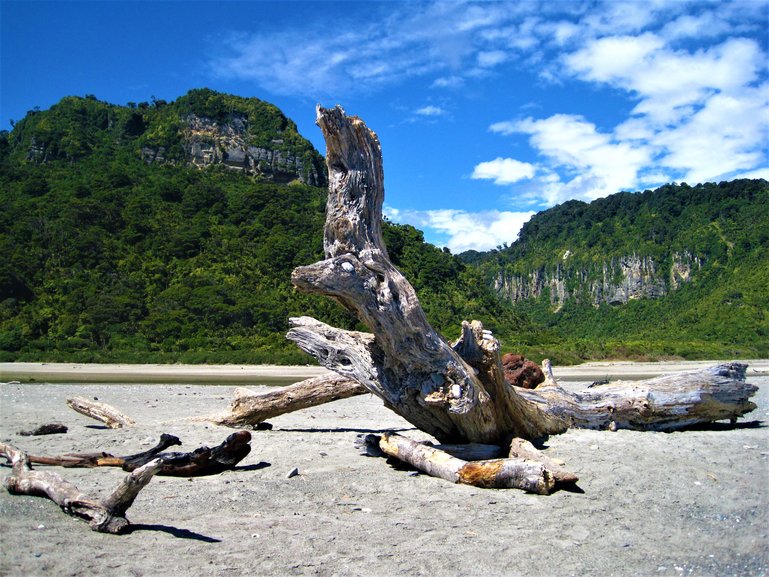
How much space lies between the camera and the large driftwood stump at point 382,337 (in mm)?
6543

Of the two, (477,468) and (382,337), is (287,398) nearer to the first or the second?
(382,337)

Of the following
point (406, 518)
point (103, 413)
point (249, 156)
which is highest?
point (249, 156)

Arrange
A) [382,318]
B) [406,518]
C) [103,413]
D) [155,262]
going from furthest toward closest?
[155,262], [103,413], [382,318], [406,518]

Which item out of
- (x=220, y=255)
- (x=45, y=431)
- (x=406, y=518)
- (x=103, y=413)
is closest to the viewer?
(x=406, y=518)

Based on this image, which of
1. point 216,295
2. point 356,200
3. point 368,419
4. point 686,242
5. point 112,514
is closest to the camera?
point 112,514

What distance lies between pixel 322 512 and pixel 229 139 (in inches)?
2778

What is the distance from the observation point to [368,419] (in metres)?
12.2

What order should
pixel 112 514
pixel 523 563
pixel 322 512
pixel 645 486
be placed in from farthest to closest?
pixel 645 486 < pixel 322 512 < pixel 112 514 < pixel 523 563

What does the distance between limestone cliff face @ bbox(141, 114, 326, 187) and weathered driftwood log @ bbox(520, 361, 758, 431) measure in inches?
2474

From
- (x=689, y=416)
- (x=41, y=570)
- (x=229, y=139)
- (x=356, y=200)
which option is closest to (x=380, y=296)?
(x=356, y=200)

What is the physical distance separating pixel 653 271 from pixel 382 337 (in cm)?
8686

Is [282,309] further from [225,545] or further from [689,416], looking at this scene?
[225,545]

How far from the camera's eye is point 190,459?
6195 mm

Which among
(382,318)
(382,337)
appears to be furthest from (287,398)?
(382,318)
